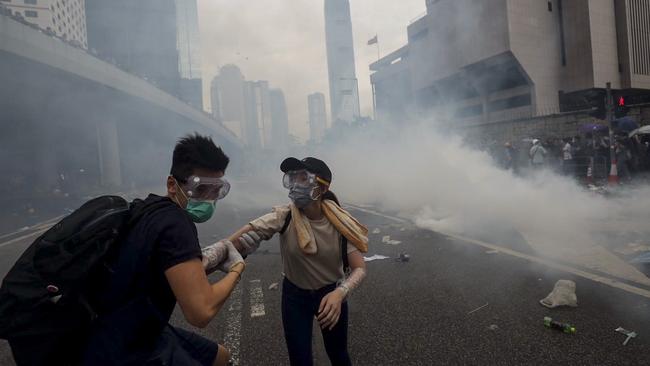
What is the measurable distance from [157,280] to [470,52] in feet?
98.1

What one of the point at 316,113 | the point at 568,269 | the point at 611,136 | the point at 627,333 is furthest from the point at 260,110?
the point at 627,333

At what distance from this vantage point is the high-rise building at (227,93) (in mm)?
42562

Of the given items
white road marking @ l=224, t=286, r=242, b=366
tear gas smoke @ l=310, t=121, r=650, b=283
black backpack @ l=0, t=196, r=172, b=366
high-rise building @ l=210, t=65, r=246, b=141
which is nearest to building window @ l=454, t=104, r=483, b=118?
high-rise building @ l=210, t=65, r=246, b=141

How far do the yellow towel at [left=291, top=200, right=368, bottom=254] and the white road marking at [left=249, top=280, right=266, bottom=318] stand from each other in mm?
1775

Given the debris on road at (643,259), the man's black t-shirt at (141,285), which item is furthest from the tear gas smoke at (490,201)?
the man's black t-shirt at (141,285)

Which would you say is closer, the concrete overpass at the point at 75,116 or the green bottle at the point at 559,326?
the green bottle at the point at 559,326

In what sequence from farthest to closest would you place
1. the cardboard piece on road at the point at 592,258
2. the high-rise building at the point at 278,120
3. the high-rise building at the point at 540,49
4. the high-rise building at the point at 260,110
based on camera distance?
the high-rise building at the point at 278,120 → the high-rise building at the point at 260,110 → the high-rise building at the point at 540,49 → the cardboard piece on road at the point at 592,258

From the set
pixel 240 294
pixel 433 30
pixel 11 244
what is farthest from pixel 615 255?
pixel 433 30

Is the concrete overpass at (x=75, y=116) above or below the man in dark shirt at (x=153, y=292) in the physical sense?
above

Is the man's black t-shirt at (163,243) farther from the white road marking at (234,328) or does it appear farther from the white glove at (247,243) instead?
the white road marking at (234,328)

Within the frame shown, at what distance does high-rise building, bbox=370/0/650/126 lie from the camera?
85.1 feet

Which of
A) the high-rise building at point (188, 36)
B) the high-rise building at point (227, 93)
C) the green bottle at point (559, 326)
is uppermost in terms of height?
the high-rise building at point (227, 93)

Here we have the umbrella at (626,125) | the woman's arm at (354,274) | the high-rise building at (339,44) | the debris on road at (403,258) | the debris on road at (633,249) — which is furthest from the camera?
the high-rise building at (339,44)

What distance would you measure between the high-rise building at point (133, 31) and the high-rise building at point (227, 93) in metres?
17.2
